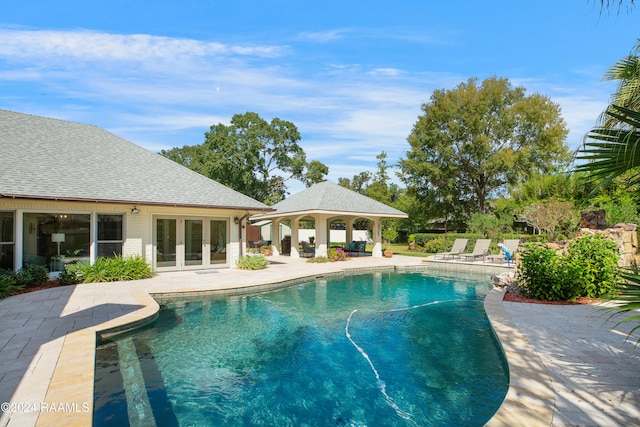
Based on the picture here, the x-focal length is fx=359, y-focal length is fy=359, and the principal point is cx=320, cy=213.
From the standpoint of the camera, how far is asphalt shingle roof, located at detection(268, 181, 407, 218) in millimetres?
20125

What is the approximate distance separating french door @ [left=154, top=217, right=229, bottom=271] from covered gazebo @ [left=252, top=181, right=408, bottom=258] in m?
5.63

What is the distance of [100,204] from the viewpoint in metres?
12.6

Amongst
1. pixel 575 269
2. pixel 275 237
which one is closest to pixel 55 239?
pixel 275 237

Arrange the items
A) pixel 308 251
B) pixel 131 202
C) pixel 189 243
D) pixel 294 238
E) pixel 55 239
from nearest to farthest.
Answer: pixel 55 239, pixel 131 202, pixel 189 243, pixel 308 251, pixel 294 238

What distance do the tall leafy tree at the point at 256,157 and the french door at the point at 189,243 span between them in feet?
72.8

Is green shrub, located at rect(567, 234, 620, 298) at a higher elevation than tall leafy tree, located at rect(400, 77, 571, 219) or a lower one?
lower

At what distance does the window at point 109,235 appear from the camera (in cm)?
1290

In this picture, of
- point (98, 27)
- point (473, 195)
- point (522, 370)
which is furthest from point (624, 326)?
point (473, 195)

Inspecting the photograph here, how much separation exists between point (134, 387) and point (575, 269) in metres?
9.16

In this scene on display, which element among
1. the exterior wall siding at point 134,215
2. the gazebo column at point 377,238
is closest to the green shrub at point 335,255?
the gazebo column at point 377,238

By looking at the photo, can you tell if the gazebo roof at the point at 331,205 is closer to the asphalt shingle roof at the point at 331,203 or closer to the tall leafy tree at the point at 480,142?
the asphalt shingle roof at the point at 331,203

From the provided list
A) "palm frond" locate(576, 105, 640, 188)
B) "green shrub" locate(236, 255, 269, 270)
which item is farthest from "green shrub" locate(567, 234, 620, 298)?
"green shrub" locate(236, 255, 269, 270)

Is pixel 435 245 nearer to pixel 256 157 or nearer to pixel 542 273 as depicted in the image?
pixel 542 273

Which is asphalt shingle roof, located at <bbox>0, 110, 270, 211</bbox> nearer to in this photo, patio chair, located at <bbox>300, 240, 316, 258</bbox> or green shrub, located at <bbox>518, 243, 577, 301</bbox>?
patio chair, located at <bbox>300, 240, 316, 258</bbox>
